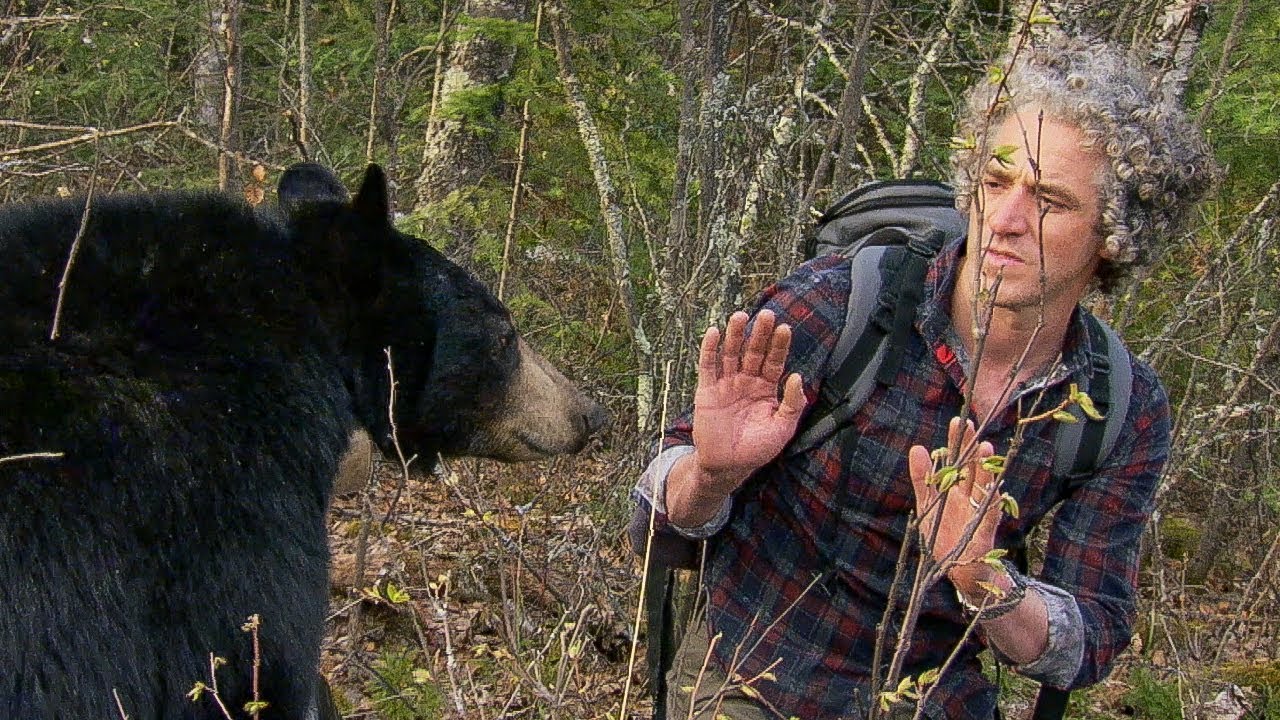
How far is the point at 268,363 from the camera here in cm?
304

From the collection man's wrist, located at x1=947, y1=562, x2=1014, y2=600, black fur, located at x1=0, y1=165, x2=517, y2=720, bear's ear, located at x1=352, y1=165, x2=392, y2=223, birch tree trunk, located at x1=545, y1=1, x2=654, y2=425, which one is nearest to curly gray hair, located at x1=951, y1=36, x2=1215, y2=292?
man's wrist, located at x1=947, y1=562, x2=1014, y2=600

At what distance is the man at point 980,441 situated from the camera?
2.66 m

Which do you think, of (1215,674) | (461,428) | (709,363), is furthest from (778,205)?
(709,363)

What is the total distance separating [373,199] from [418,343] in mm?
506

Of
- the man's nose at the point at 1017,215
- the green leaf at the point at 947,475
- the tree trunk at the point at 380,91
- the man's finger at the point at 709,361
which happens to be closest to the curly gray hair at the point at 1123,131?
the man's nose at the point at 1017,215

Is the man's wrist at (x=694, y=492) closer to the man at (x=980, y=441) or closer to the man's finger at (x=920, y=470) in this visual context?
the man at (x=980, y=441)

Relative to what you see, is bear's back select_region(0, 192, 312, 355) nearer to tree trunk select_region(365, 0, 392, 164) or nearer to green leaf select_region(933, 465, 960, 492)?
green leaf select_region(933, 465, 960, 492)

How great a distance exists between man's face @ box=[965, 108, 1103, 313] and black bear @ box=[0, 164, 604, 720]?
1.51 metres

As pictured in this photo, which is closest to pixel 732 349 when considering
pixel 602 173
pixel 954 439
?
pixel 954 439

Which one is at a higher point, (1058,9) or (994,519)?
(1058,9)

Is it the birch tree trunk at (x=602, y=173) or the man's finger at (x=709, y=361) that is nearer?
the man's finger at (x=709, y=361)

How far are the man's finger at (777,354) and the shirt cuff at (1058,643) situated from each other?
788mm

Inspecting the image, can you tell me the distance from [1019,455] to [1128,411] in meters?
0.28

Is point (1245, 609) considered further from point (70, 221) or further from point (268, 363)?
point (70, 221)
